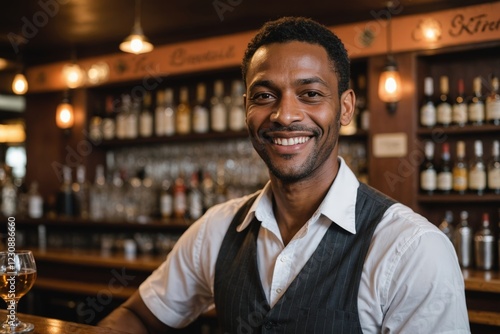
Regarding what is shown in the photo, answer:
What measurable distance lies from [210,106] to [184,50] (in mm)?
452

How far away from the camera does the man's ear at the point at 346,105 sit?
146 cm

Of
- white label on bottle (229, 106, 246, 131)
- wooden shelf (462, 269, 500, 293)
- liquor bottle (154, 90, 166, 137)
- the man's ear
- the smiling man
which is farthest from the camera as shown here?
liquor bottle (154, 90, 166, 137)

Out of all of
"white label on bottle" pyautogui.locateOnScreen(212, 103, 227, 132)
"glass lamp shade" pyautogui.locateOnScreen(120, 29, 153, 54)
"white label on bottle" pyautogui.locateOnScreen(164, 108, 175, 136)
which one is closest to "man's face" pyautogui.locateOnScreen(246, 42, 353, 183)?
"glass lamp shade" pyautogui.locateOnScreen(120, 29, 153, 54)

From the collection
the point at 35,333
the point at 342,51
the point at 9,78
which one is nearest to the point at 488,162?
the point at 342,51

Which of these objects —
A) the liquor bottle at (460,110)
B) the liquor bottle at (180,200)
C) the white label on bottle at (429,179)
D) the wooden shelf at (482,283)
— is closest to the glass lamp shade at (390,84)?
the liquor bottle at (460,110)

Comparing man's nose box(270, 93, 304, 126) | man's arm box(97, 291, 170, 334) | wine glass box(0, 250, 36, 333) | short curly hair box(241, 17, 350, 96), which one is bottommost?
man's arm box(97, 291, 170, 334)

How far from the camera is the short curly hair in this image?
4.55 feet

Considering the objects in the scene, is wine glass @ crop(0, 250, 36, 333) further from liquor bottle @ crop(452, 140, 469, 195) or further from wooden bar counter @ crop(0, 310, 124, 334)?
liquor bottle @ crop(452, 140, 469, 195)

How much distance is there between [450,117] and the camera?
10.9 ft

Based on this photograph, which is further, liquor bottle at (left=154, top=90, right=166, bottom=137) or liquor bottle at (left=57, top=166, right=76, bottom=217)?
liquor bottle at (left=57, top=166, right=76, bottom=217)

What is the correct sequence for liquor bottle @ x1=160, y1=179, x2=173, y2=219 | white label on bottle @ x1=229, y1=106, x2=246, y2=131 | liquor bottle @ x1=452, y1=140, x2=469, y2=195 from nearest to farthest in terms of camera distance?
liquor bottle @ x1=452, y1=140, x2=469, y2=195 → white label on bottle @ x1=229, y1=106, x2=246, y2=131 → liquor bottle @ x1=160, y1=179, x2=173, y2=219

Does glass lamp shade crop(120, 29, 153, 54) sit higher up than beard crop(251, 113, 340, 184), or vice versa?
glass lamp shade crop(120, 29, 153, 54)

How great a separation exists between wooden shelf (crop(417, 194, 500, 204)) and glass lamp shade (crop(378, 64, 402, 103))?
0.61m

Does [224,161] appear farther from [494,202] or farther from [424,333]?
[424,333]
